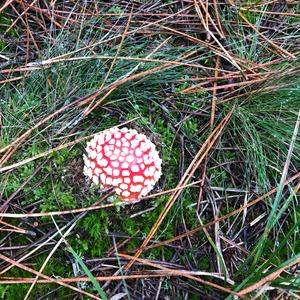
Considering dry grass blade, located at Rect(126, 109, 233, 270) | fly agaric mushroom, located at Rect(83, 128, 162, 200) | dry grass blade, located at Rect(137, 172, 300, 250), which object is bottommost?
dry grass blade, located at Rect(137, 172, 300, 250)

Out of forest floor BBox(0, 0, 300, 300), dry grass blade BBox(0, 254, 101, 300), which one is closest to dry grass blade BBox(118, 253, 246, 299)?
forest floor BBox(0, 0, 300, 300)

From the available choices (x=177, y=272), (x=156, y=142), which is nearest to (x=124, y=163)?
(x=156, y=142)

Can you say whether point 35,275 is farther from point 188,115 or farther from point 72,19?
point 72,19

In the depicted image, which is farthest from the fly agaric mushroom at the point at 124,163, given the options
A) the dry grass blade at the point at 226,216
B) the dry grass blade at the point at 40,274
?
the dry grass blade at the point at 40,274

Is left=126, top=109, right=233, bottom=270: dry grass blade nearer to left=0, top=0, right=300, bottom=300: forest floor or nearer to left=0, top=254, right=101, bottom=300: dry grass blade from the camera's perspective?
left=0, top=0, right=300, bottom=300: forest floor

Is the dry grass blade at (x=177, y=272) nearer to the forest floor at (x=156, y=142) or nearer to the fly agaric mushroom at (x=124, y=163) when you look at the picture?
the forest floor at (x=156, y=142)

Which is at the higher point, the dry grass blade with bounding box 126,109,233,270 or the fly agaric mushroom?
the fly agaric mushroom

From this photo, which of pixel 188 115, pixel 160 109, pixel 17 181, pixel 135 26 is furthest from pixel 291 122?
pixel 17 181

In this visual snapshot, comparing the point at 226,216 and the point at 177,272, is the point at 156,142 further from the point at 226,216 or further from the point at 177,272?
the point at 177,272
